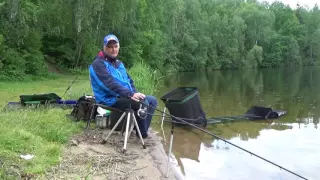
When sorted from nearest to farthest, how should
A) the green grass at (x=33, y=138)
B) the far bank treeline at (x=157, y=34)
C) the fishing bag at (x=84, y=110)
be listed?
the green grass at (x=33, y=138)
the fishing bag at (x=84, y=110)
the far bank treeline at (x=157, y=34)

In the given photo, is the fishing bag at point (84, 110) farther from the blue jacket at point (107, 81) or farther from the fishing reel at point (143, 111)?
the fishing reel at point (143, 111)

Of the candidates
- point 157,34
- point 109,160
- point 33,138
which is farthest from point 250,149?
point 157,34

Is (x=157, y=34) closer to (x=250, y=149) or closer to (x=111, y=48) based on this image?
(x=250, y=149)

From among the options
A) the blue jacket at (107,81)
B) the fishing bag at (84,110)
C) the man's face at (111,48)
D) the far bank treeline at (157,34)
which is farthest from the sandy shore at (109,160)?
the far bank treeline at (157,34)

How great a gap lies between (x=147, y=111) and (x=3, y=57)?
45.7 ft

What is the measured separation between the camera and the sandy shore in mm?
4309

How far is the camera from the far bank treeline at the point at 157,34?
19.5 metres

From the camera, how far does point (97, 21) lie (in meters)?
26.0

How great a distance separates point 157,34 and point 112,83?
33.5m

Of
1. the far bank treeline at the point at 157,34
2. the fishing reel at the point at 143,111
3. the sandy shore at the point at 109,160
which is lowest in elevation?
the sandy shore at the point at 109,160

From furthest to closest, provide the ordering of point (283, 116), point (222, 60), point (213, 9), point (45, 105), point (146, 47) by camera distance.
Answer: point (213, 9) < point (222, 60) < point (146, 47) < point (283, 116) < point (45, 105)

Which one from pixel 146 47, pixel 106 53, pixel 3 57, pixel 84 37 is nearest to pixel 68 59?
pixel 84 37

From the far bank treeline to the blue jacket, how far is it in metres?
12.2

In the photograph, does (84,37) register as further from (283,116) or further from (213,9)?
(213,9)
